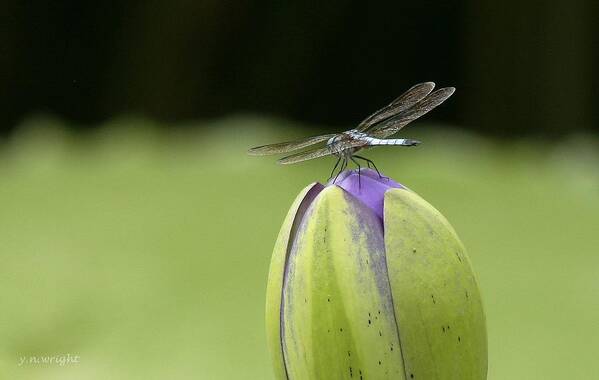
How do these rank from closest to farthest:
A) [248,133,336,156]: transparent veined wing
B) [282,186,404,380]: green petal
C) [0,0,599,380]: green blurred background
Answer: [282,186,404,380]: green petal
[248,133,336,156]: transparent veined wing
[0,0,599,380]: green blurred background

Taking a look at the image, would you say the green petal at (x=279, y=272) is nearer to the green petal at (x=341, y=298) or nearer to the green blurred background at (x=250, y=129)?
the green petal at (x=341, y=298)

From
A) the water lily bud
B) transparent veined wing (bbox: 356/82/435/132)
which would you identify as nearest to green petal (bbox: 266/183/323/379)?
the water lily bud

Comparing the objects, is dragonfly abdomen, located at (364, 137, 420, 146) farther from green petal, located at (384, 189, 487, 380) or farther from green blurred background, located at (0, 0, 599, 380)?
green blurred background, located at (0, 0, 599, 380)

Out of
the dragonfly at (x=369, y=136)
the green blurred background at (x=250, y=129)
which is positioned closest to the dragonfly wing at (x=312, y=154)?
the dragonfly at (x=369, y=136)

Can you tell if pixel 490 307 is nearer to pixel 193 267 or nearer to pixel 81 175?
pixel 193 267

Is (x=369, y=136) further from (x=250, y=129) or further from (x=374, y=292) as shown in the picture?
(x=250, y=129)

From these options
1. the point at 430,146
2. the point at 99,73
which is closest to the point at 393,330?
the point at 430,146
